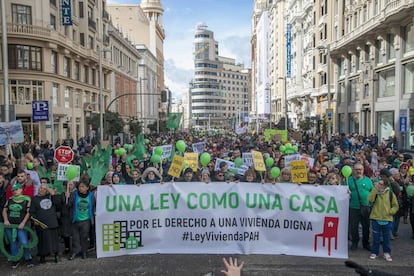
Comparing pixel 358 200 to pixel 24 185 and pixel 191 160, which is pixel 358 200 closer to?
pixel 191 160

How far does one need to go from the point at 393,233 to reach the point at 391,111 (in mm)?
23037

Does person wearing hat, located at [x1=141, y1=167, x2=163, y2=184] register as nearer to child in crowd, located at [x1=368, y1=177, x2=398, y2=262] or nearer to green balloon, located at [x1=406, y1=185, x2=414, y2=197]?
child in crowd, located at [x1=368, y1=177, x2=398, y2=262]

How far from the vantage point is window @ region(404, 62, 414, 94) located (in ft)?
85.4

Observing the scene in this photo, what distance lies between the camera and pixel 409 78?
26469 millimetres

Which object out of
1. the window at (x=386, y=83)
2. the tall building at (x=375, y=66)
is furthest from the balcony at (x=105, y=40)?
the window at (x=386, y=83)

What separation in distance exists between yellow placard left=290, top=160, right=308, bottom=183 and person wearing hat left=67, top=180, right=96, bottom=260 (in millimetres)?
3715

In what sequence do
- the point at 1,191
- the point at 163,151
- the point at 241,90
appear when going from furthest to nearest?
the point at 241,90, the point at 163,151, the point at 1,191

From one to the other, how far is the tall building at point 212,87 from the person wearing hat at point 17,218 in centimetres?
14664

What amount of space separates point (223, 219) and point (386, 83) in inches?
1093

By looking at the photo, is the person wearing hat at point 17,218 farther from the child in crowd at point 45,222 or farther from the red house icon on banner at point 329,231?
the red house icon on banner at point 329,231

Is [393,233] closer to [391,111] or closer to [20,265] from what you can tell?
[20,265]

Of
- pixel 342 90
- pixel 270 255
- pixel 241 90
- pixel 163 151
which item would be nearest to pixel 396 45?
pixel 342 90

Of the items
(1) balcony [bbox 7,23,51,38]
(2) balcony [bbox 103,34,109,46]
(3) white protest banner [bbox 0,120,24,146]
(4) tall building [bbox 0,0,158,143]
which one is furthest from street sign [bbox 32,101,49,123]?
(2) balcony [bbox 103,34,109,46]

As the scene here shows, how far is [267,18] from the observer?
9312cm
